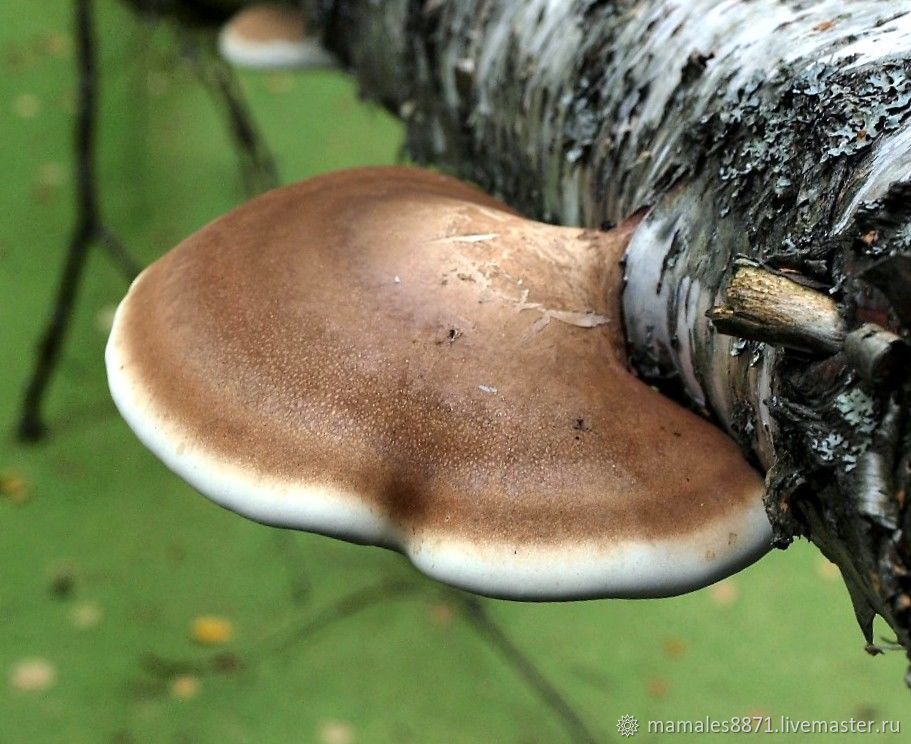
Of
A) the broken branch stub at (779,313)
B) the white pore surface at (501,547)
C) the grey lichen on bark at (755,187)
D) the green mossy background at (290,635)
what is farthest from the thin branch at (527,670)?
the broken branch stub at (779,313)

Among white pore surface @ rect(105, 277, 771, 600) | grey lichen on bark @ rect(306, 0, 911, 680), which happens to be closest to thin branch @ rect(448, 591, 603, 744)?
grey lichen on bark @ rect(306, 0, 911, 680)

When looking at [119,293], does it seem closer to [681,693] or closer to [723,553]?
[681,693]

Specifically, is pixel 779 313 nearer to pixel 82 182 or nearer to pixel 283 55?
pixel 283 55

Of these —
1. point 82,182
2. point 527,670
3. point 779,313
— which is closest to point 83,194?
point 82,182

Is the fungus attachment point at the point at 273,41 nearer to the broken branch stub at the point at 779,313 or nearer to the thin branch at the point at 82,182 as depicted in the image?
Result: the thin branch at the point at 82,182

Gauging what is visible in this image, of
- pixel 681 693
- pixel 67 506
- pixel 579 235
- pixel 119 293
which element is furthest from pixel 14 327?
pixel 579 235

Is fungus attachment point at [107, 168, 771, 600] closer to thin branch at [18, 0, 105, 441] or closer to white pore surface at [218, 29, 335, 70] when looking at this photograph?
white pore surface at [218, 29, 335, 70]
